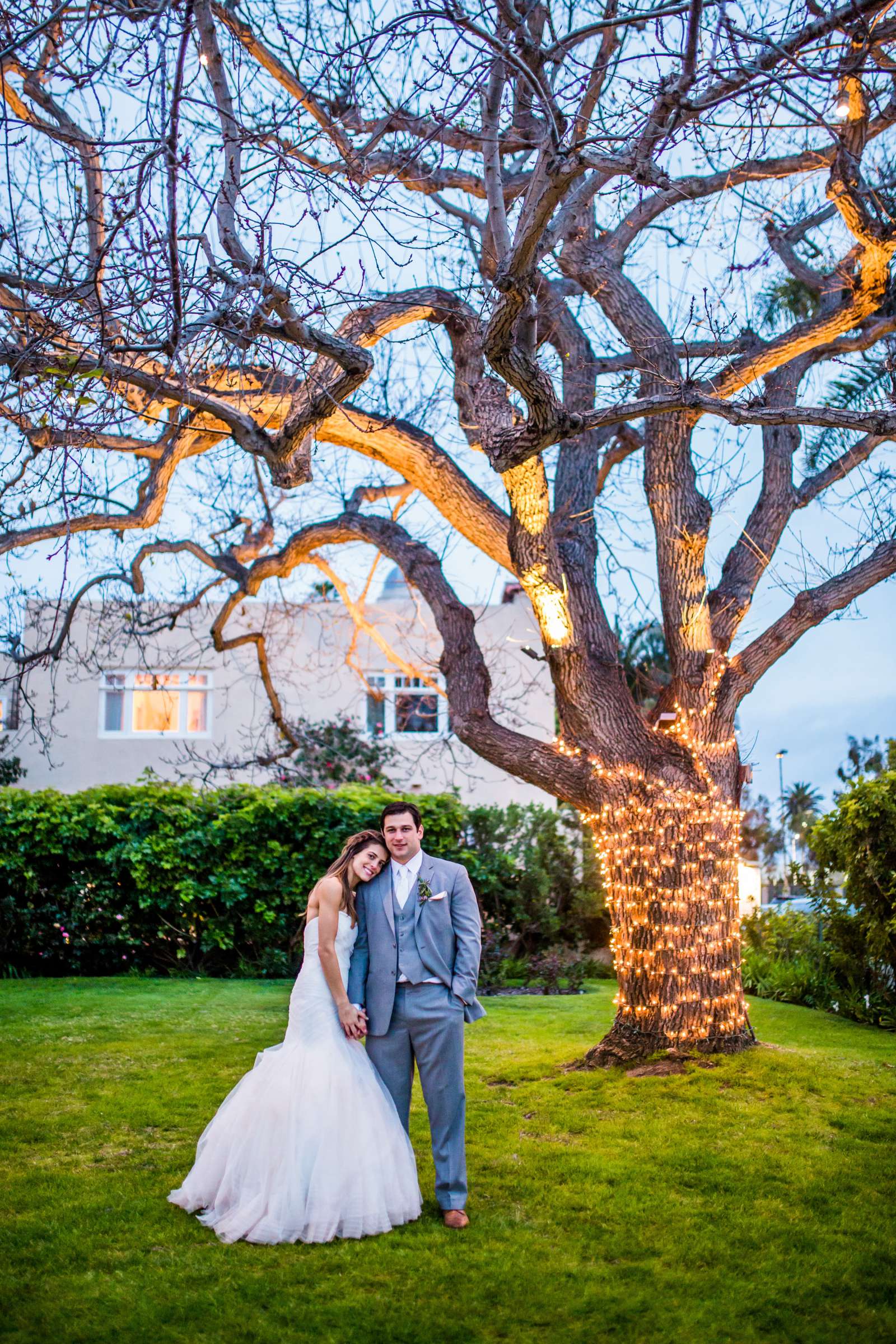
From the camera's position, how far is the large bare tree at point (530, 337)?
5449 millimetres

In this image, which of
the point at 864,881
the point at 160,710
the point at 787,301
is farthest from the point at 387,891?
the point at 160,710

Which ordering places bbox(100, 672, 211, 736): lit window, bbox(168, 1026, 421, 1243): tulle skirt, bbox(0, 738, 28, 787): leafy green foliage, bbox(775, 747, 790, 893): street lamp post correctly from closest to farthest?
bbox(168, 1026, 421, 1243): tulle skirt < bbox(0, 738, 28, 787): leafy green foliage < bbox(100, 672, 211, 736): lit window < bbox(775, 747, 790, 893): street lamp post

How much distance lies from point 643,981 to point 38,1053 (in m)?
4.79

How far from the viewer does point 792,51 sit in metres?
5.79

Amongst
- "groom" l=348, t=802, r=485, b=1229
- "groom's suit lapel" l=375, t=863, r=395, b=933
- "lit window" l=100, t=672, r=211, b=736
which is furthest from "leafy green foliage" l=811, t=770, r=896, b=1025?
"lit window" l=100, t=672, r=211, b=736

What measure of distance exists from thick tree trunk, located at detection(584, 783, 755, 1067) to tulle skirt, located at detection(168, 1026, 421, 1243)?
334 centimetres

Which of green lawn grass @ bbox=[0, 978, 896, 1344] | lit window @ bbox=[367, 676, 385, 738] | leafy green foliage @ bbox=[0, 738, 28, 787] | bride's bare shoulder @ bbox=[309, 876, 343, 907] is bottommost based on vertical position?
green lawn grass @ bbox=[0, 978, 896, 1344]

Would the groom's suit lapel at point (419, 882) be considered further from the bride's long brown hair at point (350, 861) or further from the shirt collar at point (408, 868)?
the bride's long brown hair at point (350, 861)

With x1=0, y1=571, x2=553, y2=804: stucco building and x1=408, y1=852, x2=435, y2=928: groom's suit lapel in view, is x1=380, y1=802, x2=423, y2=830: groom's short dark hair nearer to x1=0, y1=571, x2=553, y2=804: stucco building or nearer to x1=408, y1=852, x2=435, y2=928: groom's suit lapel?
x1=408, y1=852, x2=435, y2=928: groom's suit lapel

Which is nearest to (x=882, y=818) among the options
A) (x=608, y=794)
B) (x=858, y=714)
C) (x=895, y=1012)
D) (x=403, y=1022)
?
(x=895, y=1012)

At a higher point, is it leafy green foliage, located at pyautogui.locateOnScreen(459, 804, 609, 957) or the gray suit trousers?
leafy green foliage, located at pyautogui.locateOnScreen(459, 804, 609, 957)

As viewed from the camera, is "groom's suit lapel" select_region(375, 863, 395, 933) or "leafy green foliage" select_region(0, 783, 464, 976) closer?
"groom's suit lapel" select_region(375, 863, 395, 933)

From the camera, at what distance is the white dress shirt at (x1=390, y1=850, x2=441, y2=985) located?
5.46m

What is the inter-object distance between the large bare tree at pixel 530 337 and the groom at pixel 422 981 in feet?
7.58
